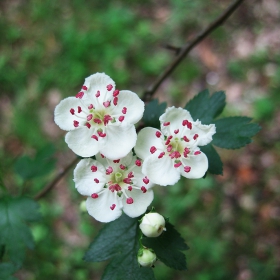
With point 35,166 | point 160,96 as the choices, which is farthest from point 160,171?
point 160,96

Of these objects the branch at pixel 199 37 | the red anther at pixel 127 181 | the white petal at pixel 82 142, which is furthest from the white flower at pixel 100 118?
the branch at pixel 199 37

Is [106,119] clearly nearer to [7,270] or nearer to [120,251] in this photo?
[120,251]

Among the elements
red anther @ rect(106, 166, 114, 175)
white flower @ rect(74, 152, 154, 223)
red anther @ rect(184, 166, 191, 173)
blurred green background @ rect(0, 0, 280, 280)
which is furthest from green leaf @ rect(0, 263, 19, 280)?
blurred green background @ rect(0, 0, 280, 280)

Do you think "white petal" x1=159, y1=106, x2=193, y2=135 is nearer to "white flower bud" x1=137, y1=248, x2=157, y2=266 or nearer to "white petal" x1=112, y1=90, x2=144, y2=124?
"white petal" x1=112, y1=90, x2=144, y2=124

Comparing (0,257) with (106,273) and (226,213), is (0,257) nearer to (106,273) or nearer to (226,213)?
(106,273)

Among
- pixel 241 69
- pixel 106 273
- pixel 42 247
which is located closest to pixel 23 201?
pixel 106 273

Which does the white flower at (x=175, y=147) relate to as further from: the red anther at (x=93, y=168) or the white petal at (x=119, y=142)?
the red anther at (x=93, y=168)
